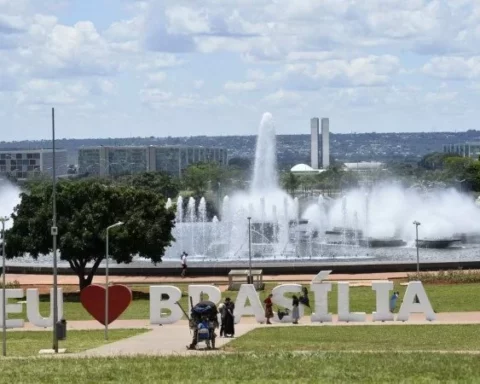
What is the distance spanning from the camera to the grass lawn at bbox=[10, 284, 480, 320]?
166ft

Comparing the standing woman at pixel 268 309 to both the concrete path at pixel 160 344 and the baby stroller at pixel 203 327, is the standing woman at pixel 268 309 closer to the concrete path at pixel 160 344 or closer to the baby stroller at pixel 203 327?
the concrete path at pixel 160 344

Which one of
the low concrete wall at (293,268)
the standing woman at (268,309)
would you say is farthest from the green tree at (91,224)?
the standing woman at (268,309)

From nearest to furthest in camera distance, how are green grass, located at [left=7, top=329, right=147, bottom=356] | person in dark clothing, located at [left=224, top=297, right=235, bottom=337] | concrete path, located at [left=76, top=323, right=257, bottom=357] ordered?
concrete path, located at [left=76, top=323, right=257, bottom=357], green grass, located at [left=7, top=329, right=147, bottom=356], person in dark clothing, located at [left=224, top=297, right=235, bottom=337]

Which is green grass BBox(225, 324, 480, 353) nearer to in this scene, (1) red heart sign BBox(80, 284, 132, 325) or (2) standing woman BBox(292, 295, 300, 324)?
(2) standing woman BBox(292, 295, 300, 324)

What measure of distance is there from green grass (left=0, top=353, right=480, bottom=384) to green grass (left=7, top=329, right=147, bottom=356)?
206 inches

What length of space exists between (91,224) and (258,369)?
31305 mm

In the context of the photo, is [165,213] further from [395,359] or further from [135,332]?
[395,359]

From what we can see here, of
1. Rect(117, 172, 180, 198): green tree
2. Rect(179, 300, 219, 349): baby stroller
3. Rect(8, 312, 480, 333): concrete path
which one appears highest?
Rect(117, 172, 180, 198): green tree

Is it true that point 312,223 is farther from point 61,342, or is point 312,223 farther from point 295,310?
point 61,342

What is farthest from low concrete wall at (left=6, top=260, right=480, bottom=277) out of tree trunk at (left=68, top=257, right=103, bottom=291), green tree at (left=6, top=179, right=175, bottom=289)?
tree trunk at (left=68, top=257, right=103, bottom=291)

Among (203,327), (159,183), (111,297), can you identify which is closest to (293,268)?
(111,297)

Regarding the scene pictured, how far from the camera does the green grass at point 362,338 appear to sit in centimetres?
3706

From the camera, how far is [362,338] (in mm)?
40250

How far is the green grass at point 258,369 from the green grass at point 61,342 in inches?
206
